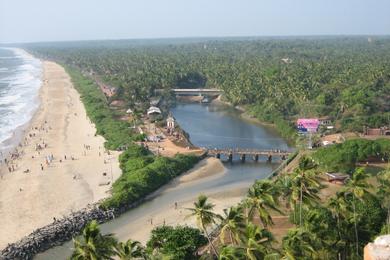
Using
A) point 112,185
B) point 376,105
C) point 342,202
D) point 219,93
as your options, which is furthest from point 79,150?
point 219,93

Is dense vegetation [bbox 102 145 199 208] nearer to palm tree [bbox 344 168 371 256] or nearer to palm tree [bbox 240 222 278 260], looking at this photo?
palm tree [bbox 344 168 371 256]

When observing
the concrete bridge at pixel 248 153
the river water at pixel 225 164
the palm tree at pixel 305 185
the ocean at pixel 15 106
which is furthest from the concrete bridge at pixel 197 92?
the palm tree at pixel 305 185

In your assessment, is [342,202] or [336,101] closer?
[342,202]

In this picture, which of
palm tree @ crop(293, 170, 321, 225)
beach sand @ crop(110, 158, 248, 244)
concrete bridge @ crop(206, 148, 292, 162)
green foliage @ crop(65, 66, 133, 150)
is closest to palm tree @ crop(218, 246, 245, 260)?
palm tree @ crop(293, 170, 321, 225)

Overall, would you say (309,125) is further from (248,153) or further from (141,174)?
(141,174)

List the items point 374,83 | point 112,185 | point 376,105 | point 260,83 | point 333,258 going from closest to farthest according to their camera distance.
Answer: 1. point 333,258
2. point 112,185
3. point 376,105
4. point 374,83
5. point 260,83

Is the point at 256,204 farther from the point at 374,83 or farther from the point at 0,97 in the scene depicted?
the point at 0,97

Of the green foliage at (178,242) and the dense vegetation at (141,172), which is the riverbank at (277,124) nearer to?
the dense vegetation at (141,172)
